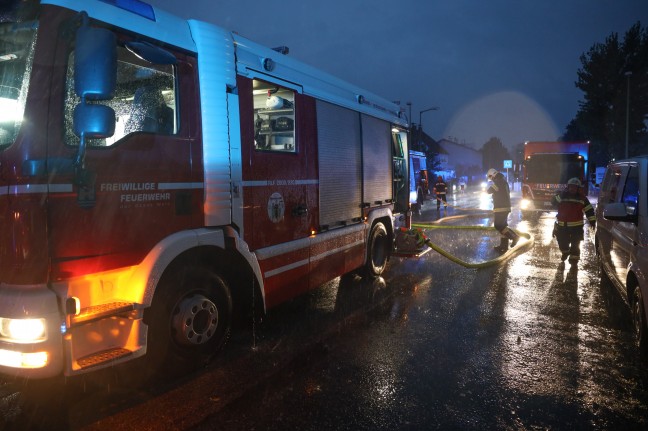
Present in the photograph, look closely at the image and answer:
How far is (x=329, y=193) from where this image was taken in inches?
229

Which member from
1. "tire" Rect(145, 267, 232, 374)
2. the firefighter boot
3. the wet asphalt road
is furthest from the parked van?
the firefighter boot

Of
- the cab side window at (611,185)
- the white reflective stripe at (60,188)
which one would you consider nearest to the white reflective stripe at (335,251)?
the white reflective stripe at (60,188)

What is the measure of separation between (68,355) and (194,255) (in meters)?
1.20

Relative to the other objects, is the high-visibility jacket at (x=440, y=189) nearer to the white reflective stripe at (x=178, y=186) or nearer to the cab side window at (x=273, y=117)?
the cab side window at (x=273, y=117)

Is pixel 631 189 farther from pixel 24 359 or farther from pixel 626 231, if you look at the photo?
pixel 24 359

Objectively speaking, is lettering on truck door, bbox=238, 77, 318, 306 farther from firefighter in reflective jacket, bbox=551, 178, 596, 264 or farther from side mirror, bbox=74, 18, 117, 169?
firefighter in reflective jacket, bbox=551, 178, 596, 264

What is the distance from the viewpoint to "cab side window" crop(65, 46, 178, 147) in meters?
3.41

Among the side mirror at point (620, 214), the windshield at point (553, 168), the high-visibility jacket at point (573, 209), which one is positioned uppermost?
the windshield at point (553, 168)

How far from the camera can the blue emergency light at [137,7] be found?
11.0 ft

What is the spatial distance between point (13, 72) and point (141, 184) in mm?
1063

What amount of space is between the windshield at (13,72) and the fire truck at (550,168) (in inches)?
792

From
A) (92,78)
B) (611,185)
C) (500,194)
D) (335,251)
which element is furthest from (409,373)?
(500,194)

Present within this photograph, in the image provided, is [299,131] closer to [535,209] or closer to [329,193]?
[329,193]

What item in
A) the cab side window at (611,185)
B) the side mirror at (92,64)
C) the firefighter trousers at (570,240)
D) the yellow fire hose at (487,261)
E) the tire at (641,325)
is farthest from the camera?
the firefighter trousers at (570,240)
